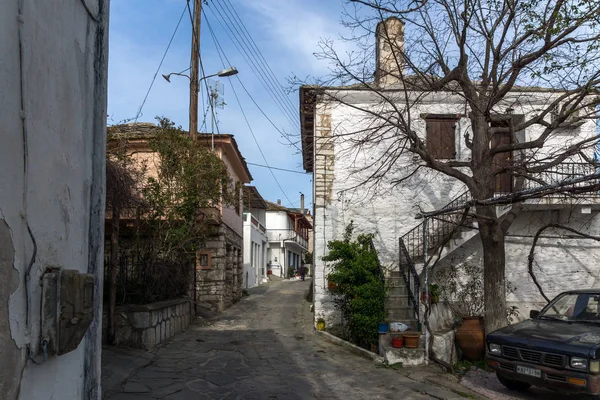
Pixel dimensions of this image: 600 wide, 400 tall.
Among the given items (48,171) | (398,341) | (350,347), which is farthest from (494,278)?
(48,171)

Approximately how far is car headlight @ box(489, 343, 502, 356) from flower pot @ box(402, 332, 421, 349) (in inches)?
68.4

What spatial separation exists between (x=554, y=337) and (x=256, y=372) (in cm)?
455

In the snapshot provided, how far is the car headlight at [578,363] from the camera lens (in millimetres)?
6371

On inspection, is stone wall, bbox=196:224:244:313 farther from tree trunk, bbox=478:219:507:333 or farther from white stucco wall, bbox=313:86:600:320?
tree trunk, bbox=478:219:507:333

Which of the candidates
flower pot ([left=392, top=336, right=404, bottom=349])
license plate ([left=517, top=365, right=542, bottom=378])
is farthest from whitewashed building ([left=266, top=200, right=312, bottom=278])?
license plate ([left=517, top=365, right=542, bottom=378])

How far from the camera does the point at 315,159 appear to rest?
13.1m

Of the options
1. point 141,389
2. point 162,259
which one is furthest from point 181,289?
point 141,389

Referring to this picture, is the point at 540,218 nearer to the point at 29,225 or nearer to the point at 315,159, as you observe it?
the point at 315,159

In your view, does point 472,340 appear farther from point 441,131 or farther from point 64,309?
point 64,309

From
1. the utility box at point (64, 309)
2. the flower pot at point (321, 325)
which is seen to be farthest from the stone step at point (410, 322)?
the utility box at point (64, 309)

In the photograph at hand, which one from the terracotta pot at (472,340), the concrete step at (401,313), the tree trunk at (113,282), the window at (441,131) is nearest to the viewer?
the tree trunk at (113,282)

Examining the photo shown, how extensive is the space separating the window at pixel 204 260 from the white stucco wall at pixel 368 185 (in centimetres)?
406

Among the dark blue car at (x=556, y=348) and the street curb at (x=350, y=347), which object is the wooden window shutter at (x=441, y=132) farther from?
the dark blue car at (x=556, y=348)

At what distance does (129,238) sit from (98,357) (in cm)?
801
